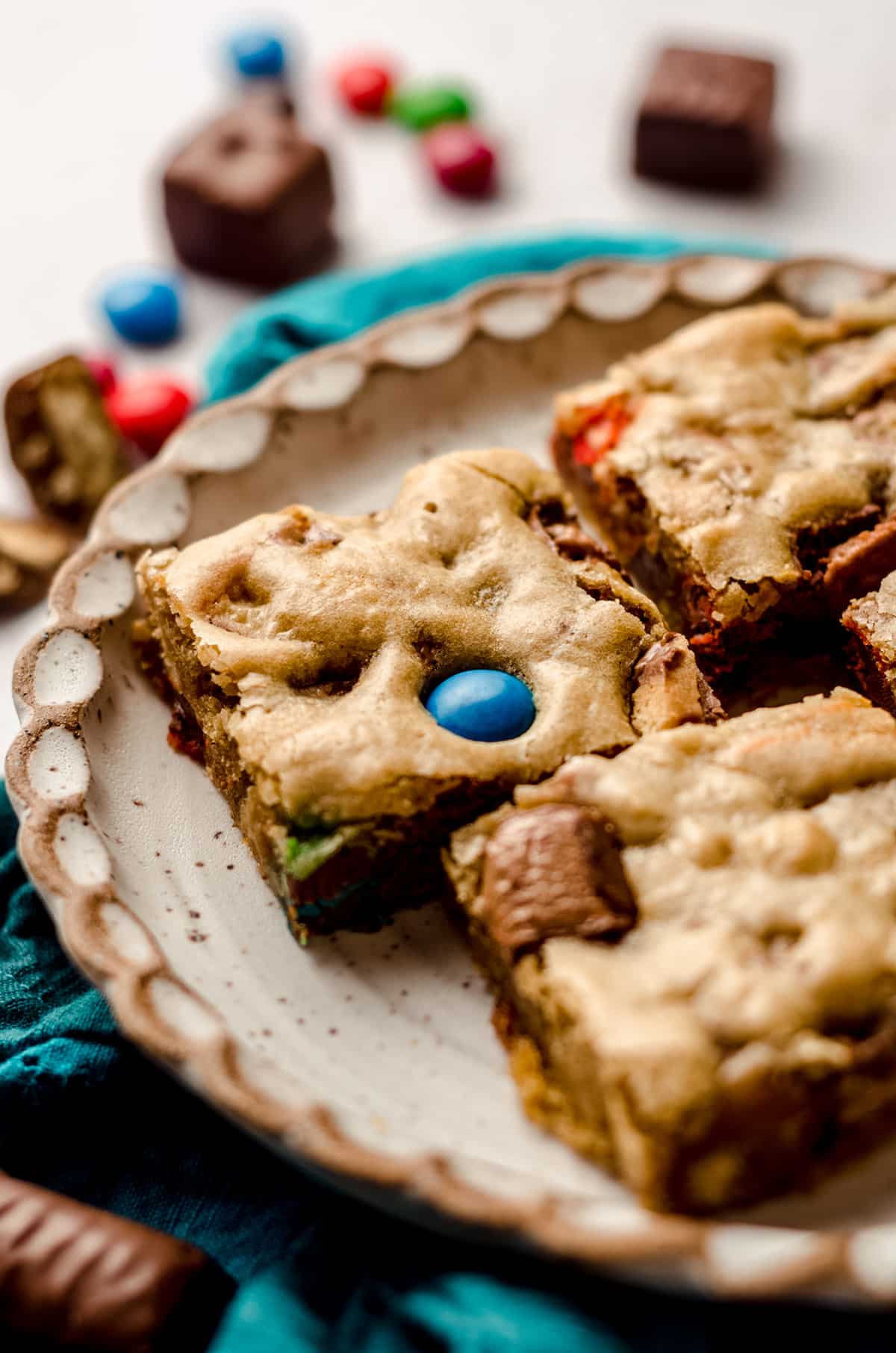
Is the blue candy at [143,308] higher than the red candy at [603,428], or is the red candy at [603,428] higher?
the blue candy at [143,308]

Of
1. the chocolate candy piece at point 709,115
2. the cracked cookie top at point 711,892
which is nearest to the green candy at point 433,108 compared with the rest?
the chocolate candy piece at point 709,115

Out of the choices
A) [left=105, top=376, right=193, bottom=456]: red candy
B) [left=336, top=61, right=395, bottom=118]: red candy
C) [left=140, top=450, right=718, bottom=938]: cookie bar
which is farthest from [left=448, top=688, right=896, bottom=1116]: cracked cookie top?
[left=336, top=61, right=395, bottom=118]: red candy

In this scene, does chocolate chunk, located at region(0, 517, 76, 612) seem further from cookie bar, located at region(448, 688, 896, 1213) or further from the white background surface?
cookie bar, located at region(448, 688, 896, 1213)

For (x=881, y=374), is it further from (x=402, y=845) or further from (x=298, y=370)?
(x=402, y=845)

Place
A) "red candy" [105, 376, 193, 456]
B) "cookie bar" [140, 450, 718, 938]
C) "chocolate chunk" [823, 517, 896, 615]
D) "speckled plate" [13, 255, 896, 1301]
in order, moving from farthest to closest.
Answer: "red candy" [105, 376, 193, 456] → "chocolate chunk" [823, 517, 896, 615] → "cookie bar" [140, 450, 718, 938] → "speckled plate" [13, 255, 896, 1301]

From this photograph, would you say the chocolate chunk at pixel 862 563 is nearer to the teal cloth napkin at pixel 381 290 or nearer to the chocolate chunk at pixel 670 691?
the chocolate chunk at pixel 670 691

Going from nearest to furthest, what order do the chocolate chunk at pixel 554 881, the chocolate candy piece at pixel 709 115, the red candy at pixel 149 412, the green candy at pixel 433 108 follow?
the chocolate chunk at pixel 554 881, the red candy at pixel 149 412, the chocolate candy piece at pixel 709 115, the green candy at pixel 433 108

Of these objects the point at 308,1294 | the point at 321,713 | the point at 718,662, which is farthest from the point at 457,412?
the point at 308,1294

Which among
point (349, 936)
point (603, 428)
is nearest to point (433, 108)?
point (603, 428)
